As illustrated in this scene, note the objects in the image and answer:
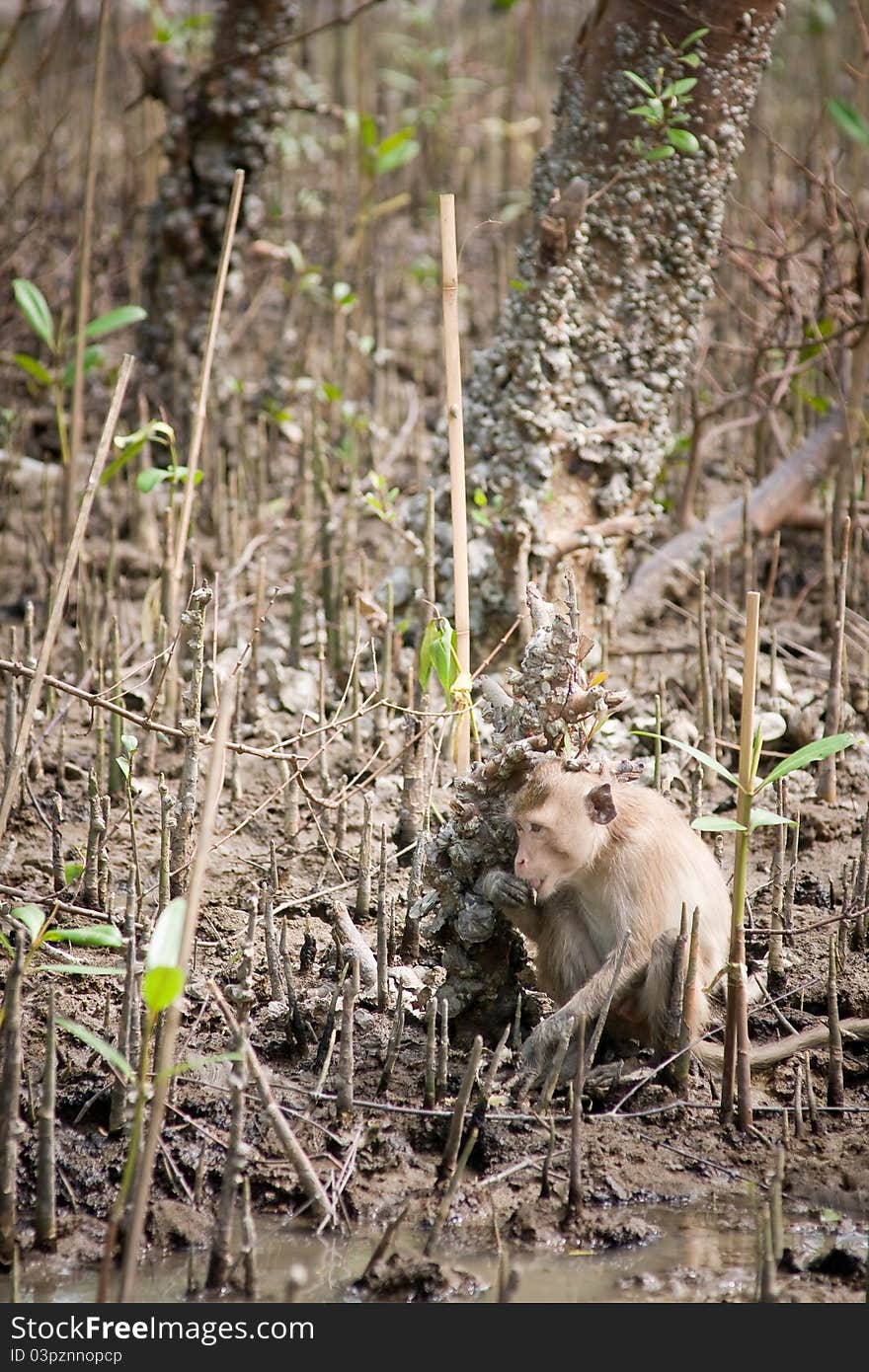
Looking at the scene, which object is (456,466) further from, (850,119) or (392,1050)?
(392,1050)

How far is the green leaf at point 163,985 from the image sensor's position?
2.38m

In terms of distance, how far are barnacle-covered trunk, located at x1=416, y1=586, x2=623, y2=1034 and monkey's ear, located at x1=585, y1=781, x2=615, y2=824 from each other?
12 centimetres

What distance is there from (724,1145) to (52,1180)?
4.85 ft

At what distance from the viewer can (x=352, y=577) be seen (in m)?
6.48

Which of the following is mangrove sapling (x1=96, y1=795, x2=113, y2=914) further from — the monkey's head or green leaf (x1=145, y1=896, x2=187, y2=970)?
green leaf (x1=145, y1=896, x2=187, y2=970)

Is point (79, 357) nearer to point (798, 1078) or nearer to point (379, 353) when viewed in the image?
point (798, 1078)

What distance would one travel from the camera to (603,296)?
544cm

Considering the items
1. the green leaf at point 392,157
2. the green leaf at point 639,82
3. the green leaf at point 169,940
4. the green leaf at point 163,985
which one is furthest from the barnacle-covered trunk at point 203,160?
the green leaf at point 163,985

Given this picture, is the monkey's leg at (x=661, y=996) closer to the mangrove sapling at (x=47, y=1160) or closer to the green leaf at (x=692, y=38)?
the mangrove sapling at (x=47, y=1160)

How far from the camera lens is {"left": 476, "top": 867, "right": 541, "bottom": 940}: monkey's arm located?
333cm

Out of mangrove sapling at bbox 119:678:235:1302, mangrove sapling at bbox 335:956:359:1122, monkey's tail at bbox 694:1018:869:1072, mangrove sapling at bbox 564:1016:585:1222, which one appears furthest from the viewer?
monkey's tail at bbox 694:1018:869:1072

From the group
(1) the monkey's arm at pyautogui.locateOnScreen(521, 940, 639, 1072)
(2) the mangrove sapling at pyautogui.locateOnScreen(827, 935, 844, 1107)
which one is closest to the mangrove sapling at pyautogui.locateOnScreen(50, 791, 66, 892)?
(1) the monkey's arm at pyautogui.locateOnScreen(521, 940, 639, 1072)

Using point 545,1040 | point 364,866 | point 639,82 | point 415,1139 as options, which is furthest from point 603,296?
point 415,1139
